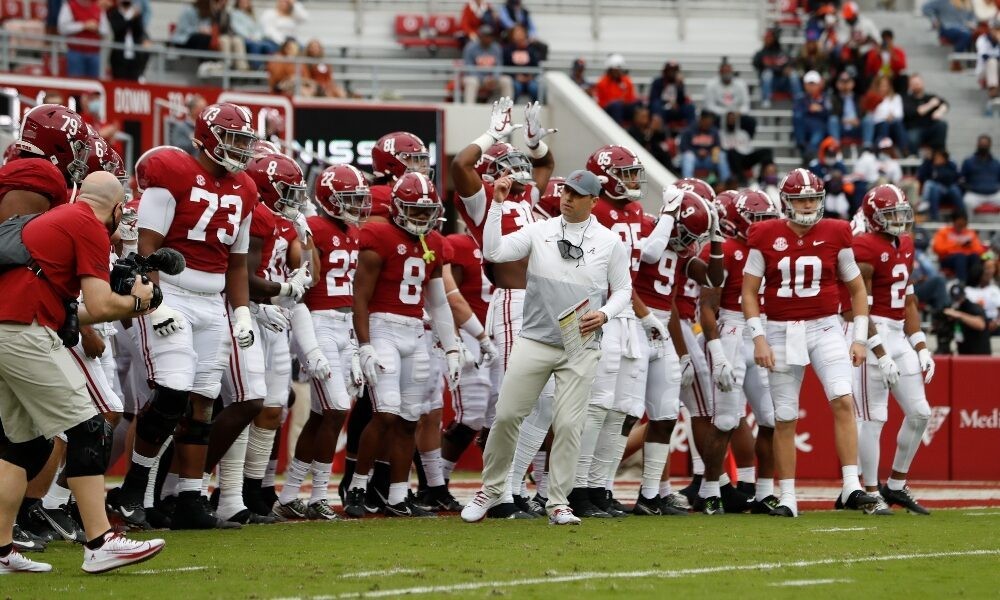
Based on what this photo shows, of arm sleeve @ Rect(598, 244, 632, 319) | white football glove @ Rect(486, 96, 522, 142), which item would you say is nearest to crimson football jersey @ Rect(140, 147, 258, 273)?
white football glove @ Rect(486, 96, 522, 142)

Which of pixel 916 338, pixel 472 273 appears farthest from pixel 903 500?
pixel 472 273

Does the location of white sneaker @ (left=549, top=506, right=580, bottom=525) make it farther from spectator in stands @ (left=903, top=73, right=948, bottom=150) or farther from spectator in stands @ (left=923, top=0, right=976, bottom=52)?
spectator in stands @ (left=923, top=0, right=976, bottom=52)

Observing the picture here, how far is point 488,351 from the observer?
10.0 metres

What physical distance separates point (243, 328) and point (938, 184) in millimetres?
13997

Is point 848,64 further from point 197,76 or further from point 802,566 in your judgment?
point 802,566

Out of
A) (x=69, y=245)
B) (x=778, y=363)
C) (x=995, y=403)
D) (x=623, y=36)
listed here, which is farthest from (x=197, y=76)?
(x=69, y=245)

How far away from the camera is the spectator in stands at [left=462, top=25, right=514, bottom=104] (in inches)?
803

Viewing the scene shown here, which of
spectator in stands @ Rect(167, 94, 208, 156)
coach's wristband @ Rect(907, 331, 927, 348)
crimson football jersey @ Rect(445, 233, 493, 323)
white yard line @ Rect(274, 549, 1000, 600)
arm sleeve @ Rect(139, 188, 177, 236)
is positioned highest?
spectator in stands @ Rect(167, 94, 208, 156)

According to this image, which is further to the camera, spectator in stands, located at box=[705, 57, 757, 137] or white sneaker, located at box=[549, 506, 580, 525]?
spectator in stands, located at box=[705, 57, 757, 137]

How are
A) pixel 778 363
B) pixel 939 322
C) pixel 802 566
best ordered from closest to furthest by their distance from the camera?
1. pixel 802 566
2. pixel 778 363
3. pixel 939 322

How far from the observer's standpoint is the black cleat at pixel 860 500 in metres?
9.81

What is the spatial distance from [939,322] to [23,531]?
425 inches

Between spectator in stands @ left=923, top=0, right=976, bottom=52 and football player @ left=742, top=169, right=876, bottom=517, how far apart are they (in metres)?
15.7

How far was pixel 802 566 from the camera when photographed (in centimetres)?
700
